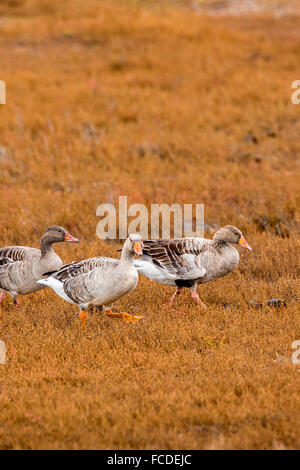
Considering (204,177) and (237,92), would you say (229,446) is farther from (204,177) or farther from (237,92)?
(237,92)

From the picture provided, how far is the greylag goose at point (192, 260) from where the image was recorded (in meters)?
10.1

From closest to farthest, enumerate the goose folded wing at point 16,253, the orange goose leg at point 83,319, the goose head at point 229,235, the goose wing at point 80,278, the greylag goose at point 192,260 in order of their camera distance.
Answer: the goose wing at point 80,278 → the orange goose leg at point 83,319 → the greylag goose at point 192,260 → the goose head at point 229,235 → the goose folded wing at point 16,253

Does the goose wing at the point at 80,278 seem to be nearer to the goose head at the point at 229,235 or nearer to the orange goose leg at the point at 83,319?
the orange goose leg at the point at 83,319

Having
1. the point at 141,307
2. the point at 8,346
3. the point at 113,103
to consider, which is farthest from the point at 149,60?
the point at 8,346

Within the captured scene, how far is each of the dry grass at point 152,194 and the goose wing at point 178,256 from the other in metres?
0.57

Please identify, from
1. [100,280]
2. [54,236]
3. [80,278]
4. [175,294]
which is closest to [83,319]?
[80,278]

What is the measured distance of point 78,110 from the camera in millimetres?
22203

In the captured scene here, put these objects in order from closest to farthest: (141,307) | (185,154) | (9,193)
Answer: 1. (141,307)
2. (9,193)
3. (185,154)

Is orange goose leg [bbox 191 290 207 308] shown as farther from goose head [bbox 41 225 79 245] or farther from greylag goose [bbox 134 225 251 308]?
goose head [bbox 41 225 79 245]

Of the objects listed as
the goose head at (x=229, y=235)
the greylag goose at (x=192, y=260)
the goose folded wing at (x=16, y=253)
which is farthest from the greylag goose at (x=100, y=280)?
the goose head at (x=229, y=235)

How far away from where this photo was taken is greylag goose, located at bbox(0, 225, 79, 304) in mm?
9992

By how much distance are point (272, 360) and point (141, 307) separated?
9.79 feet

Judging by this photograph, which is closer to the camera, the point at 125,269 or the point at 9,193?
the point at 125,269

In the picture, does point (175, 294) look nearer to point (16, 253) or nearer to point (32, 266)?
point (32, 266)
